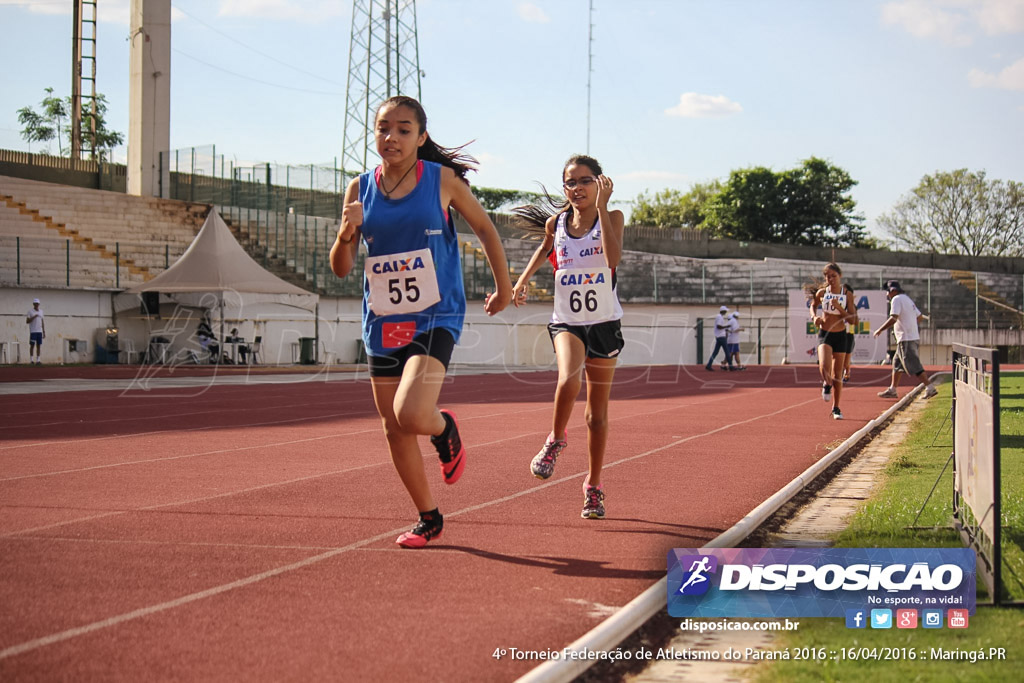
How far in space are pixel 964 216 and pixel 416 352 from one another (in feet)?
230

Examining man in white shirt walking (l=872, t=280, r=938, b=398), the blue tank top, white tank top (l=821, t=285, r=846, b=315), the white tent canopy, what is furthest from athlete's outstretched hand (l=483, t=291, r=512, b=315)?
the white tent canopy

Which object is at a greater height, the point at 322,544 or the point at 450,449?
the point at 450,449

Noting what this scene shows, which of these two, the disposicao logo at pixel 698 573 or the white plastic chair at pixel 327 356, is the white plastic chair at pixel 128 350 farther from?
the disposicao logo at pixel 698 573

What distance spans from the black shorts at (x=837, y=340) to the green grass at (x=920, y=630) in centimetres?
371

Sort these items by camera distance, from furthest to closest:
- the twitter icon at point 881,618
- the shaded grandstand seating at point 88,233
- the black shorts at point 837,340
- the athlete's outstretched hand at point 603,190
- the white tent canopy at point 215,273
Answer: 1. the shaded grandstand seating at point 88,233
2. the white tent canopy at point 215,273
3. the black shorts at point 837,340
4. the athlete's outstretched hand at point 603,190
5. the twitter icon at point 881,618

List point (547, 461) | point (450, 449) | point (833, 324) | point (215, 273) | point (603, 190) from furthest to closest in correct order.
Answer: point (215, 273) < point (833, 324) < point (547, 461) < point (603, 190) < point (450, 449)

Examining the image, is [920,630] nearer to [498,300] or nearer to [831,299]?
[498,300]

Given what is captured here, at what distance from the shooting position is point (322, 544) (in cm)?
509

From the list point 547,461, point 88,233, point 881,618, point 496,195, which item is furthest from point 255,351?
point 496,195

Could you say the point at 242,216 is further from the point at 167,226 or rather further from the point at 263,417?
the point at 263,417

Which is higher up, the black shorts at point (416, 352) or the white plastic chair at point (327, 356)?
the black shorts at point (416, 352)

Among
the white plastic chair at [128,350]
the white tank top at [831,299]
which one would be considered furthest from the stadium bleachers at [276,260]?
the white tank top at [831,299]

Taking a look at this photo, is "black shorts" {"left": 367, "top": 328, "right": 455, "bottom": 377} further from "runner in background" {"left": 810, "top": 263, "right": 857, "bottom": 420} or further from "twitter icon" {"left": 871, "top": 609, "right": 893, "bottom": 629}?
"runner in background" {"left": 810, "top": 263, "right": 857, "bottom": 420}

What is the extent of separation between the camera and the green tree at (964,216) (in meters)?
66.0
